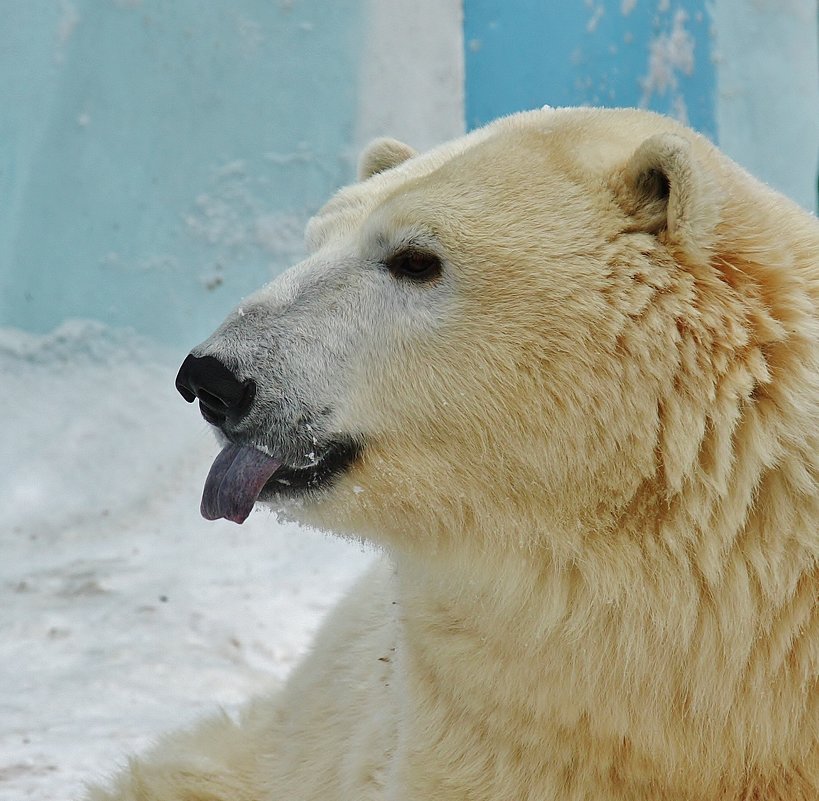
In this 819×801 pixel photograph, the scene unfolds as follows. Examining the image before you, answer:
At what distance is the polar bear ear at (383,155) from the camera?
2.50 meters

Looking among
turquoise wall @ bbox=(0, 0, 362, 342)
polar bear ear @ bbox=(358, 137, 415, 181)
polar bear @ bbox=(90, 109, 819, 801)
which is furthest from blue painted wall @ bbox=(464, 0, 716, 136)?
polar bear @ bbox=(90, 109, 819, 801)

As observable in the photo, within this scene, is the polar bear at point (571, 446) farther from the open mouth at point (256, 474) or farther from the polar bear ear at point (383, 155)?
the polar bear ear at point (383, 155)

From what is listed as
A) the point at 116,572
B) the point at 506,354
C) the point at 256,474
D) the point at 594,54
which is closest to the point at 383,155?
the point at 506,354

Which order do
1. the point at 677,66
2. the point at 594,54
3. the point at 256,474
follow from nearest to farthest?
1. the point at 256,474
2. the point at 594,54
3. the point at 677,66

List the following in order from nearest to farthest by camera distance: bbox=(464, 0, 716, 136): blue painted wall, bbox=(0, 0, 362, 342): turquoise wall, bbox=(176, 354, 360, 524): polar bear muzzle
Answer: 1. bbox=(176, 354, 360, 524): polar bear muzzle
2. bbox=(464, 0, 716, 136): blue painted wall
3. bbox=(0, 0, 362, 342): turquoise wall

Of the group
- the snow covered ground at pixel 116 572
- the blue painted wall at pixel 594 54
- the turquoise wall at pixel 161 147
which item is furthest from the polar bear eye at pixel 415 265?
the turquoise wall at pixel 161 147

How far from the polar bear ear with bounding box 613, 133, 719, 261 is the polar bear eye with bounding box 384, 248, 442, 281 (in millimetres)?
350

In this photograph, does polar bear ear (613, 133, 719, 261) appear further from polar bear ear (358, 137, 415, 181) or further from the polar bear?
polar bear ear (358, 137, 415, 181)

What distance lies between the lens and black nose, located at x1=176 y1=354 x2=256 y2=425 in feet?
6.25

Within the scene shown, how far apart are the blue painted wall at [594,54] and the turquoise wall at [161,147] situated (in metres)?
0.83

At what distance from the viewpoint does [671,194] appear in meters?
1.83

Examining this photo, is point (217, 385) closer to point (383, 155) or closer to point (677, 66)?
point (383, 155)

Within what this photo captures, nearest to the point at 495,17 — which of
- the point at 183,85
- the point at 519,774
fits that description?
the point at 183,85

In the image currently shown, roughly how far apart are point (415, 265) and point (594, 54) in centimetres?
456
